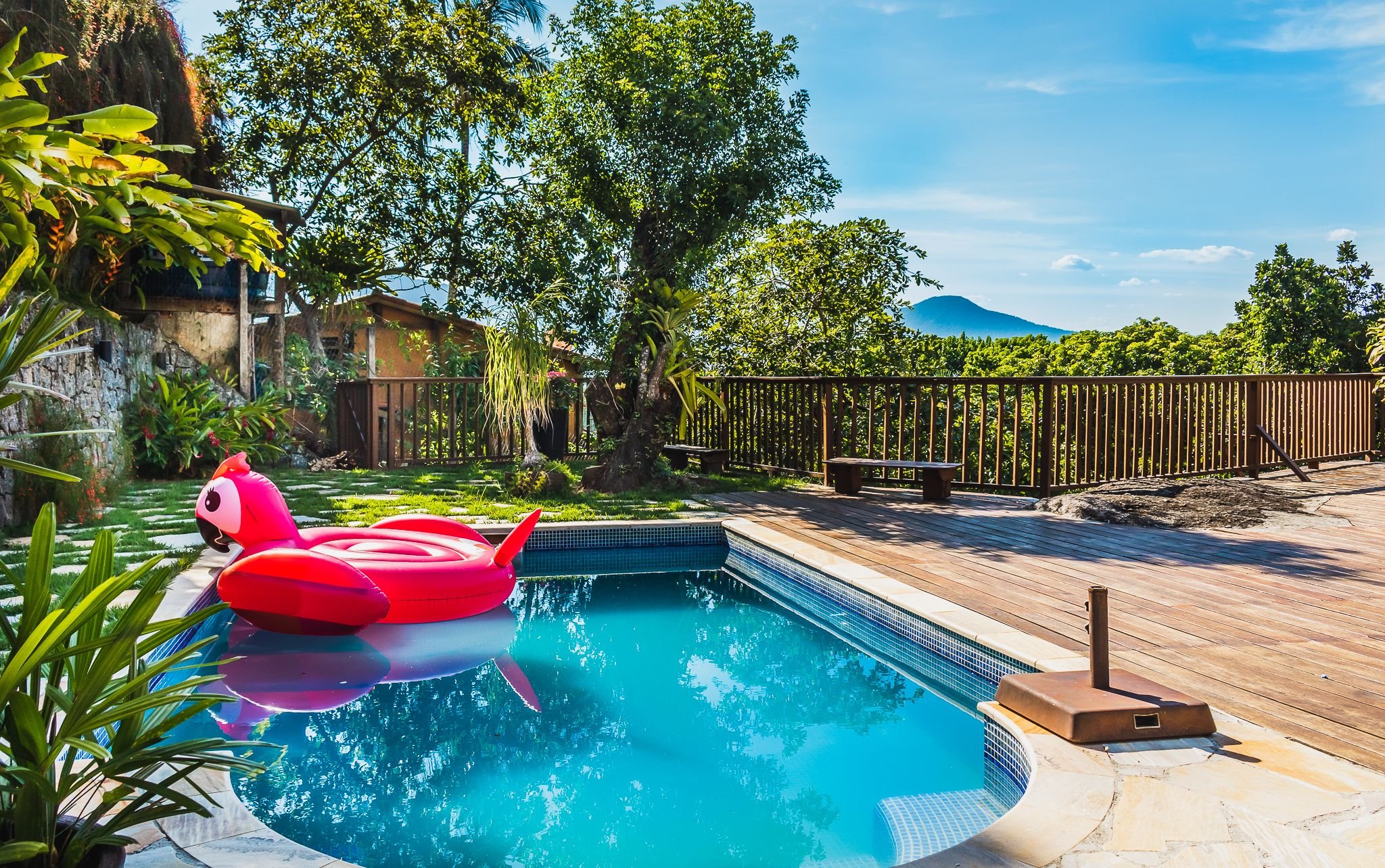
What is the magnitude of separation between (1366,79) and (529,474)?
14790 millimetres

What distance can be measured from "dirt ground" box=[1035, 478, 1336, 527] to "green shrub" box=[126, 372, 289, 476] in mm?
8442

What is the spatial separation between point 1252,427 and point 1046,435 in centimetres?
318

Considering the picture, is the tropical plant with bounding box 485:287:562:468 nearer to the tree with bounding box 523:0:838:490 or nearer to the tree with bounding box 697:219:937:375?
the tree with bounding box 523:0:838:490

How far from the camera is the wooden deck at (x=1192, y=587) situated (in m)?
2.91

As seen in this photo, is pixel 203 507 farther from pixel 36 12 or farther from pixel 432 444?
pixel 432 444

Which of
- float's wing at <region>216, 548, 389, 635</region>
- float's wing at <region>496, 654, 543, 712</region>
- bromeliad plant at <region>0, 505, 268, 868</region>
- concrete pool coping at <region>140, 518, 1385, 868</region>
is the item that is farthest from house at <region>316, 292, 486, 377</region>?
bromeliad plant at <region>0, 505, 268, 868</region>

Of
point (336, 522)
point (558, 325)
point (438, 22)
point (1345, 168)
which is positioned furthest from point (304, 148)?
point (1345, 168)

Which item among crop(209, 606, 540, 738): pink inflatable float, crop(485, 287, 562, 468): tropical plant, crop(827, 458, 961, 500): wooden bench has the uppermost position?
crop(485, 287, 562, 468): tropical plant

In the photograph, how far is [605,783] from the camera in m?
3.07

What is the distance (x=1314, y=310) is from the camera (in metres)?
14.7

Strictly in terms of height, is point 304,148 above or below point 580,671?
above

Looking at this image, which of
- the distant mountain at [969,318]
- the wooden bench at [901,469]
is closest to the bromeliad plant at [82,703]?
the wooden bench at [901,469]

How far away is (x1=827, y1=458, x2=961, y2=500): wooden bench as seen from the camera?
7930 millimetres

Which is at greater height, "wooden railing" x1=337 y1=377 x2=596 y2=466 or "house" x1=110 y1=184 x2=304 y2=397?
"house" x1=110 y1=184 x2=304 y2=397
